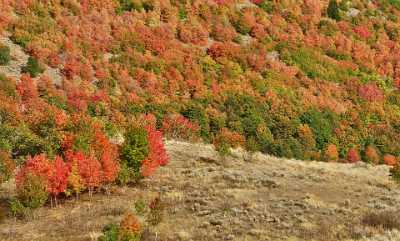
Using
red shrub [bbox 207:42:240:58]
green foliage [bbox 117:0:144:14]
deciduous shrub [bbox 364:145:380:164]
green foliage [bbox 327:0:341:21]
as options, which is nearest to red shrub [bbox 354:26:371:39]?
green foliage [bbox 327:0:341:21]

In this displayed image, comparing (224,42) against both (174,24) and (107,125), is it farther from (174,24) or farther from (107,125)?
(107,125)

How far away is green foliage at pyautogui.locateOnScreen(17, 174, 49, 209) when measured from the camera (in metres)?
36.5

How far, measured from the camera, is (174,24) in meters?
99.1

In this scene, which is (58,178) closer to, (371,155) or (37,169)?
(37,169)

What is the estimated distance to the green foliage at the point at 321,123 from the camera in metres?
83.2

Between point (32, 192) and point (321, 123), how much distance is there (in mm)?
55931

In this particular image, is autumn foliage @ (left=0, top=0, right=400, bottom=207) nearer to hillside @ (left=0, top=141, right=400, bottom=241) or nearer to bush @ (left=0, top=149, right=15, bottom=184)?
bush @ (left=0, top=149, right=15, bottom=184)

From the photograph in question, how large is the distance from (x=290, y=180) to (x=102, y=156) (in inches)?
496

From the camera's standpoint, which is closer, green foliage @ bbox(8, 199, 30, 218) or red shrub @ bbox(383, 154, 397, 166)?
green foliage @ bbox(8, 199, 30, 218)

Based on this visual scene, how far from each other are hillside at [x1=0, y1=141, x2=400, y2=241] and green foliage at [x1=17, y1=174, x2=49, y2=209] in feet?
3.22

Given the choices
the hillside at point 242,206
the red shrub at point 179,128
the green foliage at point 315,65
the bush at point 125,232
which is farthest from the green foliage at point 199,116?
the bush at point 125,232

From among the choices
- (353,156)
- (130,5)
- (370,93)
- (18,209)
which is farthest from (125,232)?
(370,93)

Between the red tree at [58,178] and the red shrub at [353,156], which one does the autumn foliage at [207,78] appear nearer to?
the red shrub at [353,156]

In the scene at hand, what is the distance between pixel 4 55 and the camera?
72.2m
